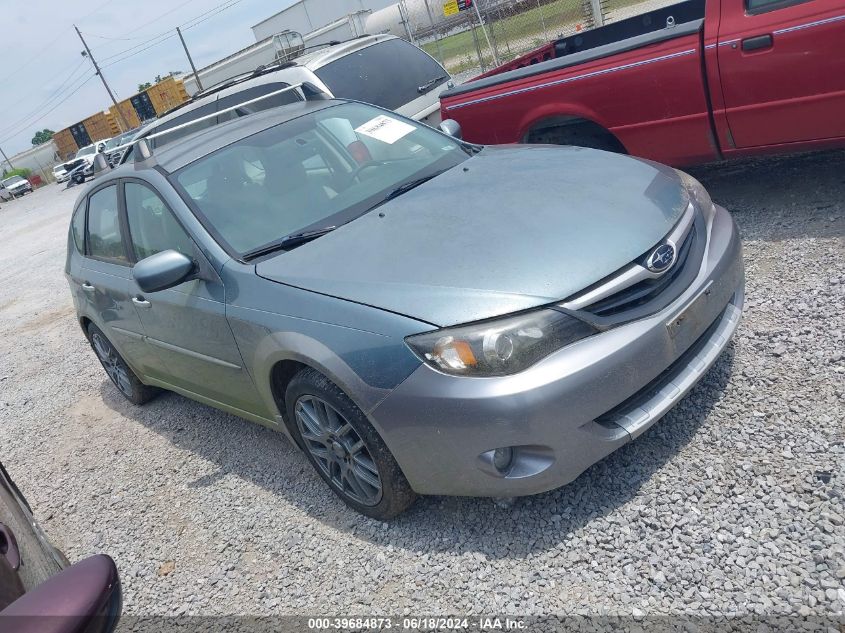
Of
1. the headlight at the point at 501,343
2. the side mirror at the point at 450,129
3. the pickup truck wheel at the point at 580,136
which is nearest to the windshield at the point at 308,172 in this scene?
the side mirror at the point at 450,129

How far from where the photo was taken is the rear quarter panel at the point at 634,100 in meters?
4.78

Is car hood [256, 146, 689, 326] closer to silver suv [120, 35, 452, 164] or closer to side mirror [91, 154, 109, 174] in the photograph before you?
side mirror [91, 154, 109, 174]

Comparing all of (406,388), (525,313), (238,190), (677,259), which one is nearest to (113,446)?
(238,190)

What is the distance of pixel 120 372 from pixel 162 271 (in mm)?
Answer: 2395

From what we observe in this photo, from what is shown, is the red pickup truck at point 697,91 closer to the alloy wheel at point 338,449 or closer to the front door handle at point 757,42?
the front door handle at point 757,42

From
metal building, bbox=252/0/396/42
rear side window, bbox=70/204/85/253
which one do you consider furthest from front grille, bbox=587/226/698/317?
metal building, bbox=252/0/396/42

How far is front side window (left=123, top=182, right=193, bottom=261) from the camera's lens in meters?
3.74

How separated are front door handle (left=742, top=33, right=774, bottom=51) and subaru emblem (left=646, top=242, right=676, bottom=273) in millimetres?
2283

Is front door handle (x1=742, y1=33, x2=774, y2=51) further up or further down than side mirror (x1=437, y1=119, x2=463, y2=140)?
further down

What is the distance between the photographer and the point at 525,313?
262 centimetres

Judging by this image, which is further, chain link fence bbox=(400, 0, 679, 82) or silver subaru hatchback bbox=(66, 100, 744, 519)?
chain link fence bbox=(400, 0, 679, 82)

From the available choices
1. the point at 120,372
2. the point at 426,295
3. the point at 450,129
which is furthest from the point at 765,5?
the point at 120,372

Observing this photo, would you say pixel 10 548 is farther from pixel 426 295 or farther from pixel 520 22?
pixel 520 22

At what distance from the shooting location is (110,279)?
181 inches
